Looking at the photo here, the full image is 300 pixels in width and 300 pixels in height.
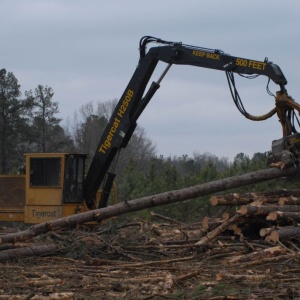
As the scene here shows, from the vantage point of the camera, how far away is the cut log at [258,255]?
11.7m

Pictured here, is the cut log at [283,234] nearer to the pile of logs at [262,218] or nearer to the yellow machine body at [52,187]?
the pile of logs at [262,218]

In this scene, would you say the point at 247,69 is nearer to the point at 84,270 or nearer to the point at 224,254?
the point at 224,254

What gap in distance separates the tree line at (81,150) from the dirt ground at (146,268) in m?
10.2

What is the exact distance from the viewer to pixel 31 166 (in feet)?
58.5

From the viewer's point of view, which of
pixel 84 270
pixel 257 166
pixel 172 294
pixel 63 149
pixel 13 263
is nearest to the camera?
pixel 172 294

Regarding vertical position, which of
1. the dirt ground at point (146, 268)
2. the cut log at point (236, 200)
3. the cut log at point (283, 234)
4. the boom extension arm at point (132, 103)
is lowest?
the dirt ground at point (146, 268)

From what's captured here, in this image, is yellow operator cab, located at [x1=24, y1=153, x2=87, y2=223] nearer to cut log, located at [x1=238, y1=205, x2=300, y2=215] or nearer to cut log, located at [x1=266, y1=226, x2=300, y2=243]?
cut log, located at [x1=238, y1=205, x2=300, y2=215]

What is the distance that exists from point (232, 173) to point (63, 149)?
86.6 ft

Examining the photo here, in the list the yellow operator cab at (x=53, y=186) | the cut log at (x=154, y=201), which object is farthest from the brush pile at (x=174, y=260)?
the yellow operator cab at (x=53, y=186)

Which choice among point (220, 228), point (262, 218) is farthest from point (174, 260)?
point (262, 218)

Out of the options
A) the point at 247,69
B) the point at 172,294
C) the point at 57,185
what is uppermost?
the point at 247,69

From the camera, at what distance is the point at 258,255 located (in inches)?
461

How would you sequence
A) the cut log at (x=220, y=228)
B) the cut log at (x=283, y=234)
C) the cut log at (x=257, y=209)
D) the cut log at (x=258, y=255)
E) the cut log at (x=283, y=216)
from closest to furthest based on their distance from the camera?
the cut log at (x=258, y=255), the cut log at (x=283, y=234), the cut log at (x=283, y=216), the cut log at (x=257, y=209), the cut log at (x=220, y=228)

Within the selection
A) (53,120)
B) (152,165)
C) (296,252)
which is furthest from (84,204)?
(53,120)
